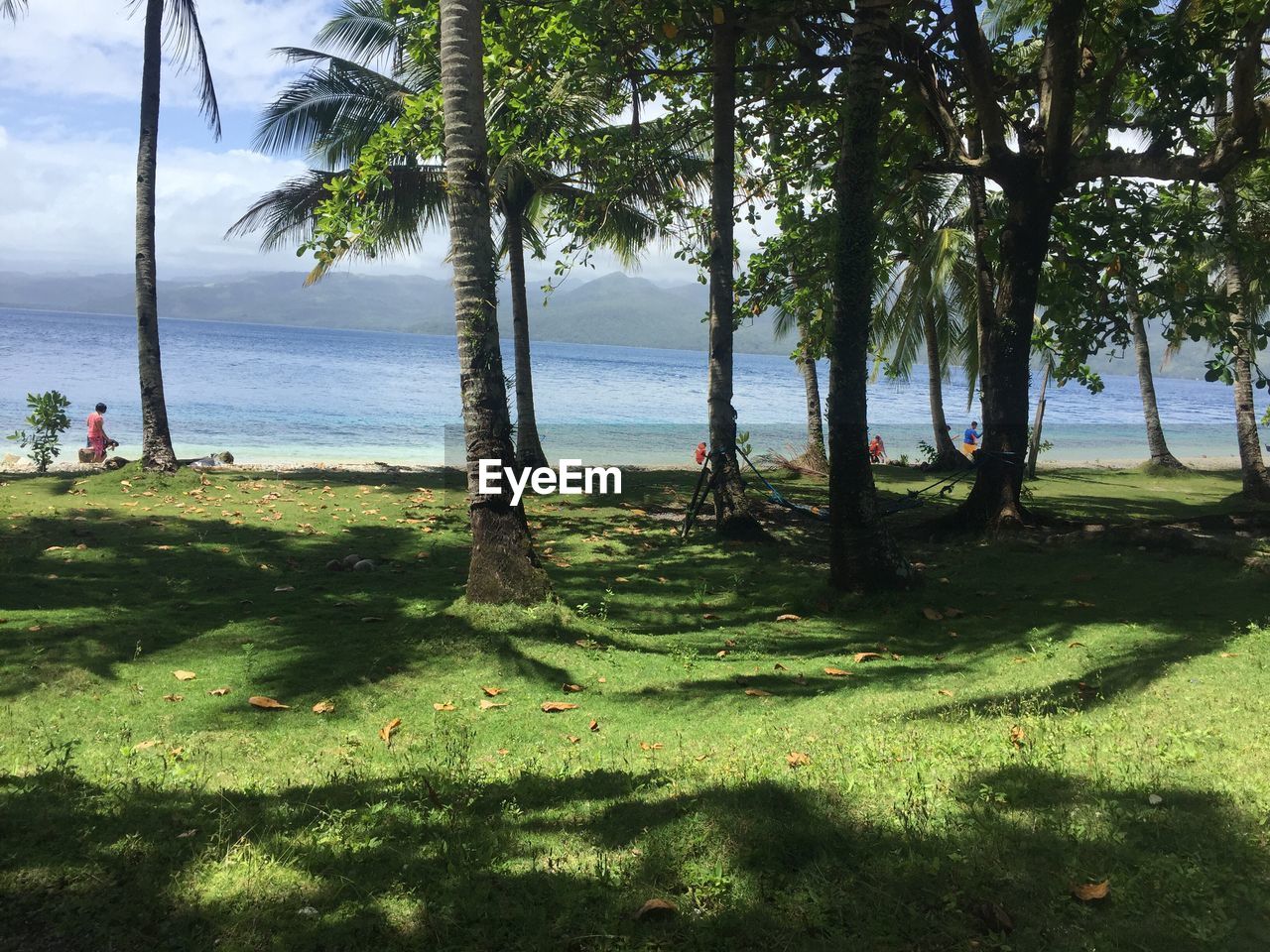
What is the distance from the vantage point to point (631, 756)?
Answer: 4887mm

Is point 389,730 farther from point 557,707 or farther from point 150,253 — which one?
point 150,253

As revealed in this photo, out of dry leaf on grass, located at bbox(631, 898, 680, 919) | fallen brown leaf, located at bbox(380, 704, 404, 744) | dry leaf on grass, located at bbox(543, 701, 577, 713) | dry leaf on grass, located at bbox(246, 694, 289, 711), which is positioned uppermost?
dry leaf on grass, located at bbox(631, 898, 680, 919)

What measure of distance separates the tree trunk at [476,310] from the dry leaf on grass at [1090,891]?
482 cm

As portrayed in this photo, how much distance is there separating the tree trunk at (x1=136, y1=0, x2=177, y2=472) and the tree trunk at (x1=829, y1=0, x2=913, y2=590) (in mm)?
11050

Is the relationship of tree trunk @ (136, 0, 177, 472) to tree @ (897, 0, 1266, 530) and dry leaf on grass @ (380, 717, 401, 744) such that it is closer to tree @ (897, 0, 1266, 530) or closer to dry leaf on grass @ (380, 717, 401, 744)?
dry leaf on grass @ (380, 717, 401, 744)

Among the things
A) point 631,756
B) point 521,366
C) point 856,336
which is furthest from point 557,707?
point 521,366

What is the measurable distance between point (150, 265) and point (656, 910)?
1537 centimetres

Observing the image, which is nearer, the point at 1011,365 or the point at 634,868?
the point at 634,868

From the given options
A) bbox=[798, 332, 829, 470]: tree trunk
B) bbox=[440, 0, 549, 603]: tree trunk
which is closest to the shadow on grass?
bbox=[440, 0, 549, 603]: tree trunk

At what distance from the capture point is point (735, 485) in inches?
453

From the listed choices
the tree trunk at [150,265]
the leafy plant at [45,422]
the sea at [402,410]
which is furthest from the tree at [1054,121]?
the leafy plant at [45,422]

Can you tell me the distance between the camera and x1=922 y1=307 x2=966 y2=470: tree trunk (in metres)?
22.7

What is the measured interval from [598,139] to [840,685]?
8373 mm

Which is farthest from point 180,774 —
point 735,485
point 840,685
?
point 735,485
